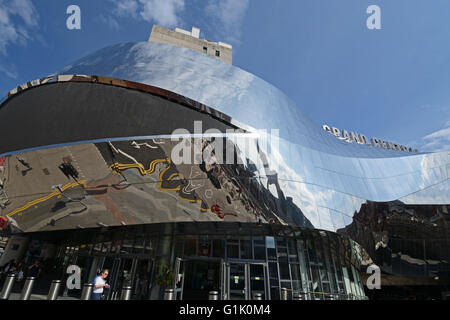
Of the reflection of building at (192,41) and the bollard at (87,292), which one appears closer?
the bollard at (87,292)

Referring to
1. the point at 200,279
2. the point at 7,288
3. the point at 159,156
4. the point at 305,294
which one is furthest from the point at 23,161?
the point at 305,294

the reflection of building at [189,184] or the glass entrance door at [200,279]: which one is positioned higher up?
the reflection of building at [189,184]

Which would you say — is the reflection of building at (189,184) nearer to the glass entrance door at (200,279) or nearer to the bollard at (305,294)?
the bollard at (305,294)

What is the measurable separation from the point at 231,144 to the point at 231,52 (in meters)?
24.6

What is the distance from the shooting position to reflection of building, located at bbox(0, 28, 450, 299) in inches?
435

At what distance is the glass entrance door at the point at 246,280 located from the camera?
41.6 feet

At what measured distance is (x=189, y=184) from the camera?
1166 centimetres

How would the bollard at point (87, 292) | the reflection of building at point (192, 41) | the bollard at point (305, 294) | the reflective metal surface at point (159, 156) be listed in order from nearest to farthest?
the bollard at point (87, 292), the reflective metal surface at point (159, 156), the bollard at point (305, 294), the reflection of building at point (192, 41)

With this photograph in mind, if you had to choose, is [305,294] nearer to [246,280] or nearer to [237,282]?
[246,280]

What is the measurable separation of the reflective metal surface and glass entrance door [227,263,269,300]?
10.6 ft

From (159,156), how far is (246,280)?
8.15m

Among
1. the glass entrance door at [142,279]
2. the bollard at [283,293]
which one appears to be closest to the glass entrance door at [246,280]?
the bollard at [283,293]

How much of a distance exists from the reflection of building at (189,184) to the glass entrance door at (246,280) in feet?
0.19

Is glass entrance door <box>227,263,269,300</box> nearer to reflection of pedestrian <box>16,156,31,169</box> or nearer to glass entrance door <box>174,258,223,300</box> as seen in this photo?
glass entrance door <box>174,258,223,300</box>
